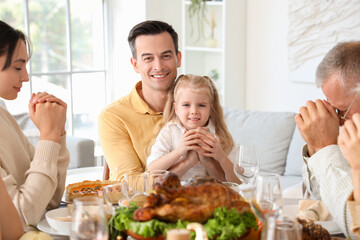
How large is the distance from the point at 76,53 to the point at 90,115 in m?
0.67

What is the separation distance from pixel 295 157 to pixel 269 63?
1.53m

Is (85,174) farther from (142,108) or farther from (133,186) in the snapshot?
(133,186)

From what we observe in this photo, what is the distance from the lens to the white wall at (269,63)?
4.88 meters

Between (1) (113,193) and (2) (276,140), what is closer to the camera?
(1) (113,193)

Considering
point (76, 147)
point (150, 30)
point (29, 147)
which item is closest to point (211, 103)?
point (150, 30)

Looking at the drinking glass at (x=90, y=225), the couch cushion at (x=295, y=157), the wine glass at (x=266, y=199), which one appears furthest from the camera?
the couch cushion at (x=295, y=157)

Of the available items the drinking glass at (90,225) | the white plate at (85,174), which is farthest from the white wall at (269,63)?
the drinking glass at (90,225)

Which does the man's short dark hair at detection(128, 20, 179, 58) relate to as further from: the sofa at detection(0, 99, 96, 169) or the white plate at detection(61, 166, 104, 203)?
the sofa at detection(0, 99, 96, 169)

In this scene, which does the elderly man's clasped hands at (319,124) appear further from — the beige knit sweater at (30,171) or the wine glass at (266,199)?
the beige knit sweater at (30,171)

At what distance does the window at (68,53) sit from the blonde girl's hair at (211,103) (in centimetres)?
263

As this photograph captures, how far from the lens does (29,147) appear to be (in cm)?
208

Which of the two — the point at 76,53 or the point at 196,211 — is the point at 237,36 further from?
the point at 196,211

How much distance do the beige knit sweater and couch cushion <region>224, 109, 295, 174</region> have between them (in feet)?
7.29

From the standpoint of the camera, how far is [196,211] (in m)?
1.24
